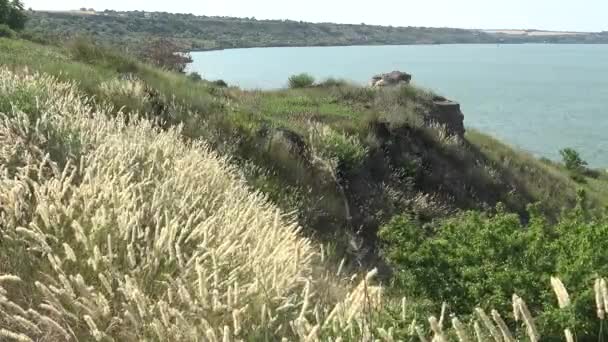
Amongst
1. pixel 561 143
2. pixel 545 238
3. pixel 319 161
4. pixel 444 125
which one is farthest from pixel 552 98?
pixel 545 238

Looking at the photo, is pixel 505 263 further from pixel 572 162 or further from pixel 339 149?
pixel 572 162

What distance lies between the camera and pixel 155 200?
15.9 feet

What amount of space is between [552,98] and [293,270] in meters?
80.3

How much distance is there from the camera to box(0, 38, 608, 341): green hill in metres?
3.56

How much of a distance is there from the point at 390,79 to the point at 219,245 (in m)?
23.5

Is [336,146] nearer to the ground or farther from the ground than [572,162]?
farther from the ground

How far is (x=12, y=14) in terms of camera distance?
→ 33.4 m

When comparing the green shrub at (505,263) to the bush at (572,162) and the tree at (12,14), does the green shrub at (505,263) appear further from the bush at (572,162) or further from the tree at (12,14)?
the tree at (12,14)

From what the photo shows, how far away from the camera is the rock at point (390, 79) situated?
2711cm

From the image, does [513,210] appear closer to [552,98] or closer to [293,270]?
[293,270]

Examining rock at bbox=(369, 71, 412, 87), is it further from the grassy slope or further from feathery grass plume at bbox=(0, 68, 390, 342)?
feathery grass plume at bbox=(0, 68, 390, 342)

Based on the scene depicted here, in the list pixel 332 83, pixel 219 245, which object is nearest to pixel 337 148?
pixel 219 245

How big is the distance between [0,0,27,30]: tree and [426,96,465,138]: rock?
63.8ft

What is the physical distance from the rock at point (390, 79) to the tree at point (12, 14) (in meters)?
16.4
